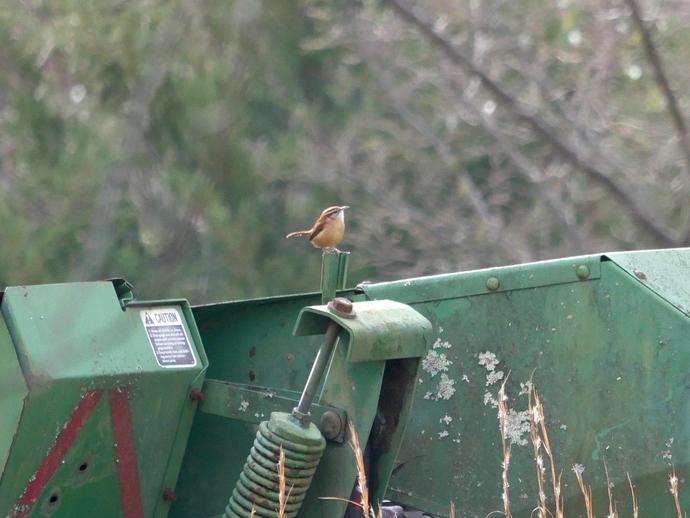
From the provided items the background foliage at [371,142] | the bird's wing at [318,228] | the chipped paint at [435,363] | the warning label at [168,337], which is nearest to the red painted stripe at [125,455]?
the warning label at [168,337]

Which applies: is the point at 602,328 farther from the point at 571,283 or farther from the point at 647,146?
the point at 647,146

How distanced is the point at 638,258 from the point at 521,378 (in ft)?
1.30

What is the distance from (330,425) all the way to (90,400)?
539 mm

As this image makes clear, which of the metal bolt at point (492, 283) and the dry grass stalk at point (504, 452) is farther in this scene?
the metal bolt at point (492, 283)

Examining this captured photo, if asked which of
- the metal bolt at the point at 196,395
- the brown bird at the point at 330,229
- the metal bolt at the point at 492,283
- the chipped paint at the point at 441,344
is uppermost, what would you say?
the brown bird at the point at 330,229

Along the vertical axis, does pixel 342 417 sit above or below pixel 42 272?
below

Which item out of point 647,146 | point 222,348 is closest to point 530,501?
point 222,348

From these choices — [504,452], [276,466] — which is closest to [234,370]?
[276,466]

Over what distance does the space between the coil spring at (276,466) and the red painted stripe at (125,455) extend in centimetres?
27

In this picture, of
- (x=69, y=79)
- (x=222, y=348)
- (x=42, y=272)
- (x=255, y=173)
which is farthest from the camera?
(x=255, y=173)

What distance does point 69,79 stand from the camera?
9.27 meters

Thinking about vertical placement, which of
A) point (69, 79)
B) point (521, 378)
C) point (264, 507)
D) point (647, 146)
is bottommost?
point (264, 507)

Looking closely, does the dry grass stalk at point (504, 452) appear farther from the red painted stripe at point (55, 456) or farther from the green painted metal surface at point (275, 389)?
the red painted stripe at point (55, 456)

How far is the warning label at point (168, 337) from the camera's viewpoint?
9.89 feet
